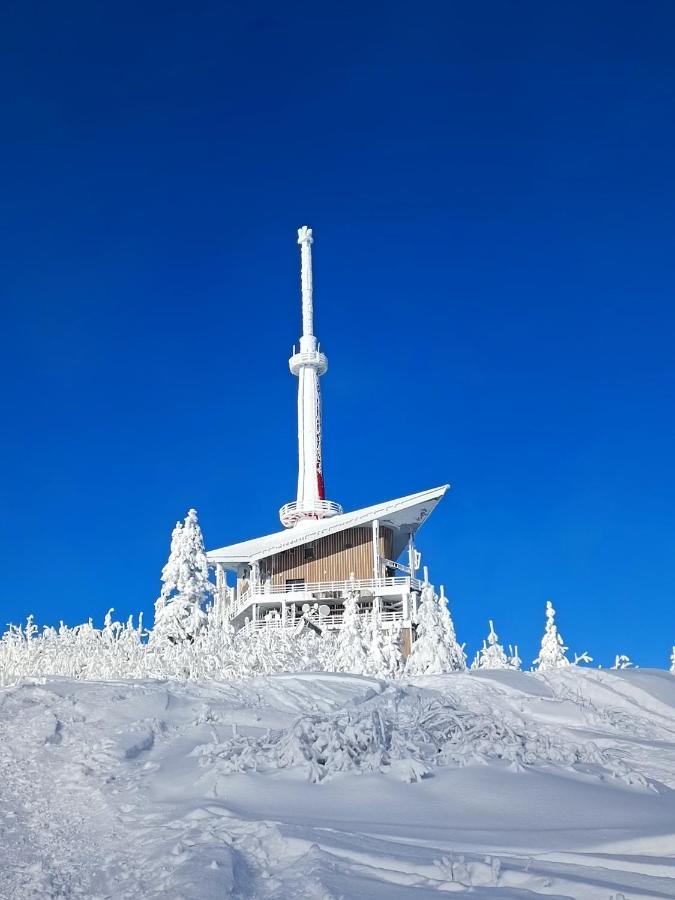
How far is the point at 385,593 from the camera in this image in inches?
1538

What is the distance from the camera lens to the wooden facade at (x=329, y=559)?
4112 cm

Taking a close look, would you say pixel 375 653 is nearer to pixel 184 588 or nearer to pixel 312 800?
Result: pixel 184 588

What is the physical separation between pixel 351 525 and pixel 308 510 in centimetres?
744

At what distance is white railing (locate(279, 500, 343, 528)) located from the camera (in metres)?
47.1

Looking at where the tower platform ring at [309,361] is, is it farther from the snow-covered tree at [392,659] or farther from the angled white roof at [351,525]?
the snow-covered tree at [392,659]

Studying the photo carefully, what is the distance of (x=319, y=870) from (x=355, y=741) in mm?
→ 3606

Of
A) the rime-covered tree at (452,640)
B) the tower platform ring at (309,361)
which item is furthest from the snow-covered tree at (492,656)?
the tower platform ring at (309,361)

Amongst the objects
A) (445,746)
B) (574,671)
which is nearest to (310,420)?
(574,671)

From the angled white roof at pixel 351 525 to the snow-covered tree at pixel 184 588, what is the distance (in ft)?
28.3

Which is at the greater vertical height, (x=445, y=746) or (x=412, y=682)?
(x=412, y=682)

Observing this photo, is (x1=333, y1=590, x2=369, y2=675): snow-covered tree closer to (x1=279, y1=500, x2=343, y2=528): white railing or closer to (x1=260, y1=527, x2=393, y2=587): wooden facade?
(x1=260, y1=527, x2=393, y2=587): wooden facade

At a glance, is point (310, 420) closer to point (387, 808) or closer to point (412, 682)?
point (412, 682)

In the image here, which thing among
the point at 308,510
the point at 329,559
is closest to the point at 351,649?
the point at 329,559

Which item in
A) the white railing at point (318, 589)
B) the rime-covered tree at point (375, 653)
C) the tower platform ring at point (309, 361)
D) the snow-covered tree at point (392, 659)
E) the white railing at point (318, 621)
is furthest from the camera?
the tower platform ring at point (309, 361)
